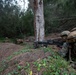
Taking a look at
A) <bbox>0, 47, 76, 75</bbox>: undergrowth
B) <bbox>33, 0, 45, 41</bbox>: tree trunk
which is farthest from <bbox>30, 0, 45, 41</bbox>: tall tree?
<bbox>0, 47, 76, 75</bbox>: undergrowth

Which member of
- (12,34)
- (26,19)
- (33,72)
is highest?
(26,19)

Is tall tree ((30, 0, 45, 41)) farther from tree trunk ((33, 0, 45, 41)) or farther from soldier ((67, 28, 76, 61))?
soldier ((67, 28, 76, 61))

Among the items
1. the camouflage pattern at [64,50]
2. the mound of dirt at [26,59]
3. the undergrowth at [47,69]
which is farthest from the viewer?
the camouflage pattern at [64,50]

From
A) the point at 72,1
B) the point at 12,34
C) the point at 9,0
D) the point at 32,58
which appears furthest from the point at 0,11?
the point at 32,58

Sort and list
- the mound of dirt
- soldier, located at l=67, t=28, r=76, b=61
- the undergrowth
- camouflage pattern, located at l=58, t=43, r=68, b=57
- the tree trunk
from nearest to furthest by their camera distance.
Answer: the undergrowth, the mound of dirt, soldier, located at l=67, t=28, r=76, b=61, camouflage pattern, located at l=58, t=43, r=68, b=57, the tree trunk

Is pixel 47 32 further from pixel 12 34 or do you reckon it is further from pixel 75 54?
pixel 75 54

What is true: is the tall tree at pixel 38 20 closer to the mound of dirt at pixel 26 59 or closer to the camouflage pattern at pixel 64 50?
the mound of dirt at pixel 26 59

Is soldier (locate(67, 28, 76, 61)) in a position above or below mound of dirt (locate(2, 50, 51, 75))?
above

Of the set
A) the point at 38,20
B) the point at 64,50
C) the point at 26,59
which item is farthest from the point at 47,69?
the point at 38,20

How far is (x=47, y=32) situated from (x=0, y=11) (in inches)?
172

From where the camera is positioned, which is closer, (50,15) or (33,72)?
(33,72)

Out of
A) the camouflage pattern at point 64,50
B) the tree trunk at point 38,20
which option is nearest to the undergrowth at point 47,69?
the camouflage pattern at point 64,50

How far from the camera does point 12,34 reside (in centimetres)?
1491

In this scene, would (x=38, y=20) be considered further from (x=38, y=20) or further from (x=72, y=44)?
(x=72, y=44)
